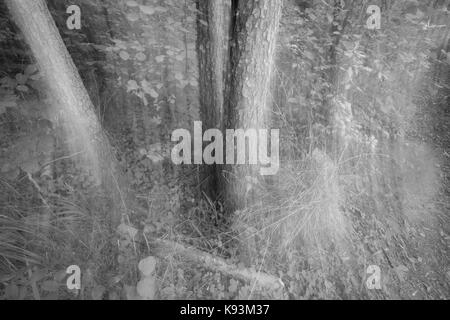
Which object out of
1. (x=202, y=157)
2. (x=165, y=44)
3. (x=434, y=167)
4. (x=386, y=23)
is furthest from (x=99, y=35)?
(x=434, y=167)

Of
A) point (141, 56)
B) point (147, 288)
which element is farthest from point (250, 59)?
point (147, 288)

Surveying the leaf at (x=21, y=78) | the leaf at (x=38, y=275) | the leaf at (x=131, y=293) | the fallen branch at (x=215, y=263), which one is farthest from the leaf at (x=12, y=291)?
the leaf at (x=21, y=78)

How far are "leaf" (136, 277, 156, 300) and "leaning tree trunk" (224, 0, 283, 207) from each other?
43.3 inches

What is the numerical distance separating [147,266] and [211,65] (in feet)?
6.05

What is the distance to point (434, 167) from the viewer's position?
140 inches

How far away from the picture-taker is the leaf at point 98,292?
87.7 inches

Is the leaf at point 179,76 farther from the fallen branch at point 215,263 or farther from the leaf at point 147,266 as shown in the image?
the leaf at point 147,266

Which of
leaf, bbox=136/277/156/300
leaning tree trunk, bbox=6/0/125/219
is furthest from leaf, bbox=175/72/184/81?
leaf, bbox=136/277/156/300

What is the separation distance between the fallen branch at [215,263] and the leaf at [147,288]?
0.68 ft

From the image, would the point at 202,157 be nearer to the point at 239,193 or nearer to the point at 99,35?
the point at 239,193

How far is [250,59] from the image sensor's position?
6.95ft

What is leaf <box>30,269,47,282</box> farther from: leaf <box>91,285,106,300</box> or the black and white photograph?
leaf <box>91,285,106,300</box>

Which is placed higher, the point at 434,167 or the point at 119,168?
the point at 119,168
